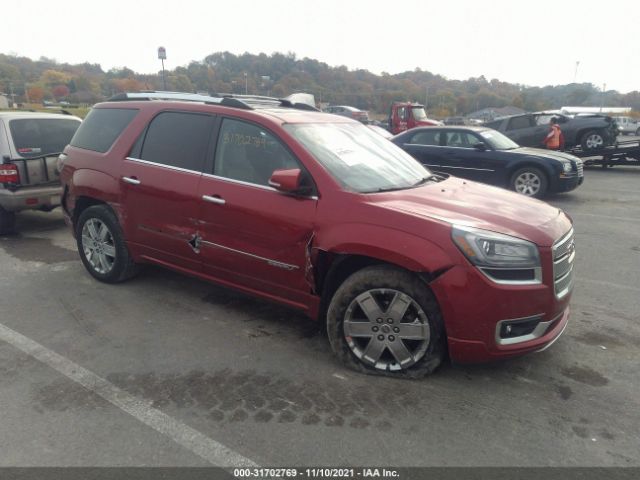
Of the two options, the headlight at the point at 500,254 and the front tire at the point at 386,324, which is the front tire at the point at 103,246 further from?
the headlight at the point at 500,254

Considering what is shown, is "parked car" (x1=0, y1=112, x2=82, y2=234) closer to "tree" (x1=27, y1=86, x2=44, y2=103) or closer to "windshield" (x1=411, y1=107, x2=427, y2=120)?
"windshield" (x1=411, y1=107, x2=427, y2=120)

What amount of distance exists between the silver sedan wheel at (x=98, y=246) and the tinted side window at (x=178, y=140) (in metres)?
0.95

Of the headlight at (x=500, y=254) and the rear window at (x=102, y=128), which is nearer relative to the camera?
the headlight at (x=500, y=254)

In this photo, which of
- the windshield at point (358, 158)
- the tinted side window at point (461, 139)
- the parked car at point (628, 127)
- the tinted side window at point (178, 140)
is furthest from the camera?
the parked car at point (628, 127)

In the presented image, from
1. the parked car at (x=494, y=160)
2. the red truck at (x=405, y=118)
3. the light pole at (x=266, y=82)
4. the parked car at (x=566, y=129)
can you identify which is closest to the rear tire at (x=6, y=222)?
the parked car at (x=494, y=160)

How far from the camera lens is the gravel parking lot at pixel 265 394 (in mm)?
2666

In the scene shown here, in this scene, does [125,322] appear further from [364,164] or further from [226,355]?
[364,164]

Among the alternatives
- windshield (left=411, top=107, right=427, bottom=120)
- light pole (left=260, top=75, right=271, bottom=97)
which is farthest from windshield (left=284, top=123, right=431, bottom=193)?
light pole (left=260, top=75, right=271, bottom=97)

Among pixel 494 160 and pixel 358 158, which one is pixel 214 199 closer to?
pixel 358 158

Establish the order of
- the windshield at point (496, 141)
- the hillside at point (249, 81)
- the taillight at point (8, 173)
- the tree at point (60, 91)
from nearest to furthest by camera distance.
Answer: the taillight at point (8, 173) < the windshield at point (496, 141) < the hillside at point (249, 81) < the tree at point (60, 91)

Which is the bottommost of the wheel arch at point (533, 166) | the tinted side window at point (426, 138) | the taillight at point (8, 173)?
the wheel arch at point (533, 166)

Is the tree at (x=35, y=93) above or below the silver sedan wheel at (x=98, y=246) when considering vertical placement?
above

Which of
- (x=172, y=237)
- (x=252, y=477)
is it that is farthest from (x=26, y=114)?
(x=252, y=477)

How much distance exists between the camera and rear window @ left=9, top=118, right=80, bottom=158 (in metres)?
6.88
